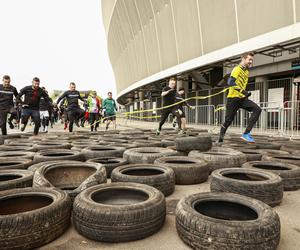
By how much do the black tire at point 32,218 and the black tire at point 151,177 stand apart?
88cm

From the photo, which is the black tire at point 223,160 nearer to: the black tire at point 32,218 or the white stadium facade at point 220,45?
the black tire at point 32,218

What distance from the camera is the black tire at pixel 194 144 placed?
4809 millimetres

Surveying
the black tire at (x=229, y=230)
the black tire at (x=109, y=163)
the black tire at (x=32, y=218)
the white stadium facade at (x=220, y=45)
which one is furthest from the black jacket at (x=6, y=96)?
Result: the white stadium facade at (x=220, y=45)

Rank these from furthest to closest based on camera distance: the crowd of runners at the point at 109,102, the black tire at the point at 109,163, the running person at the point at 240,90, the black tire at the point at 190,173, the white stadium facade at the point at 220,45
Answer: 1. the white stadium facade at the point at 220,45
2. the crowd of runners at the point at 109,102
3. the running person at the point at 240,90
4. the black tire at the point at 109,163
5. the black tire at the point at 190,173

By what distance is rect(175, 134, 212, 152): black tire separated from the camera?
15.8 feet

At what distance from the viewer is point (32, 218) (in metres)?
1.81

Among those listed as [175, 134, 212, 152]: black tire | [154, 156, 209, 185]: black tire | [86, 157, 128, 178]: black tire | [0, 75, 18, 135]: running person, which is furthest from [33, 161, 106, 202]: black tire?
[0, 75, 18, 135]: running person

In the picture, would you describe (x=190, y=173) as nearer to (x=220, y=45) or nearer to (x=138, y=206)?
(x=138, y=206)

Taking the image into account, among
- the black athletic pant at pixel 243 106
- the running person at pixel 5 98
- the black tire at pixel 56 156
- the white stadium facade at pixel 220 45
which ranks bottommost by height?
the black tire at pixel 56 156

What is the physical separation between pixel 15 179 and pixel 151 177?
1.61 m

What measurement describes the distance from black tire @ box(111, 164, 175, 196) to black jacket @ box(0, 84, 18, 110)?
6.34 m

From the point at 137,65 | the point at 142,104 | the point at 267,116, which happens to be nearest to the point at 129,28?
the point at 137,65

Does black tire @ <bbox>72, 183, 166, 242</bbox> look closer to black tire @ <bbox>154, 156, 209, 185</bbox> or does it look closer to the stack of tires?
the stack of tires

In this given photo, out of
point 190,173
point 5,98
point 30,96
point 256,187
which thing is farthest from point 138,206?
point 30,96
